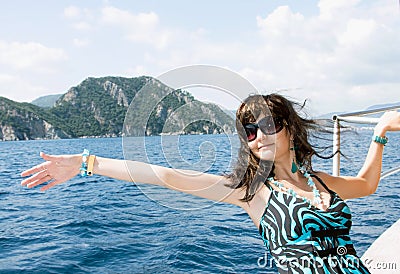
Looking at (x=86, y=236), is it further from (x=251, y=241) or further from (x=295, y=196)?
(x=295, y=196)

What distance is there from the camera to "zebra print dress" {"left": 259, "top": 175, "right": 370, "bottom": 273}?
1.79 metres

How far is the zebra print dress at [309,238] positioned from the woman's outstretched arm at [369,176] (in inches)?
11.8

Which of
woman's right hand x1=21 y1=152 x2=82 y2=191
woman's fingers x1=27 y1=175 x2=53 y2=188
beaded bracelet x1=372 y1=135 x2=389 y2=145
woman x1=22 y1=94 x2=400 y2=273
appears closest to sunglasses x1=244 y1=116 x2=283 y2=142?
woman x1=22 y1=94 x2=400 y2=273

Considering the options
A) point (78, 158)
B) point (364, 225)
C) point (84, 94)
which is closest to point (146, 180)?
point (78, 158)

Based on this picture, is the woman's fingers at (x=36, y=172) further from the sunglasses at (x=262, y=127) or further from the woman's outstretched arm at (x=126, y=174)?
the sunglasses at (x=262, y=127)

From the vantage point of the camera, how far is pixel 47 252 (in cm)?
666

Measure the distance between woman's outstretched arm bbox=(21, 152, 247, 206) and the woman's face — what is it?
0.27 metres

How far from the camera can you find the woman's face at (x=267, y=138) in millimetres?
1966

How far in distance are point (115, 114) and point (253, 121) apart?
51224 mm

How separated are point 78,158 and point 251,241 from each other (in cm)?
548

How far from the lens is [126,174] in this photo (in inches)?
67.5

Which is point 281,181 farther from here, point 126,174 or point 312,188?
point 126,174

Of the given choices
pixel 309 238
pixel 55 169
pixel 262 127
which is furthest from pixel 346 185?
pixel 55 169

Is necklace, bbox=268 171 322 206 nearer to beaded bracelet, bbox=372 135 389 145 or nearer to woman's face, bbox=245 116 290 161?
woman's face, bbox=245 116 290 161
